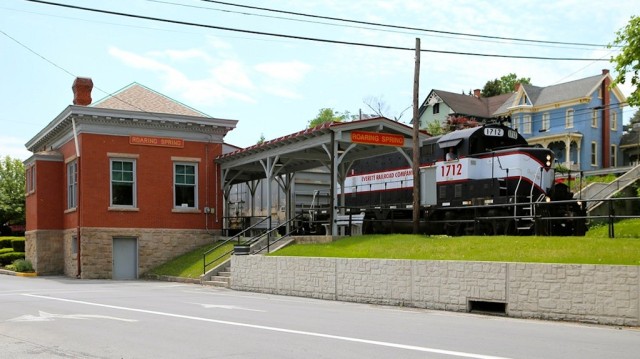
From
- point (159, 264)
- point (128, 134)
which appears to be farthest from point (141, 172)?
point (159, 264)

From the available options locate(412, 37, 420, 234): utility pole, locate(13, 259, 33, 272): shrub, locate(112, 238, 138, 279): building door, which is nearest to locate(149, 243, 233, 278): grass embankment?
locate(112, 238, 138, 279): building door

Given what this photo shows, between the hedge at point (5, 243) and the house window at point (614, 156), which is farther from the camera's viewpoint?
the house window at point (614, 156)

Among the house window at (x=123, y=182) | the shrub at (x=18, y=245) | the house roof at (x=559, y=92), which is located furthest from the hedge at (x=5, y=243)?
the house roof at (x=559, y=92)

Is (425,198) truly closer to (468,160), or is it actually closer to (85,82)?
(468,160)

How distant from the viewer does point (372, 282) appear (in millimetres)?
18344

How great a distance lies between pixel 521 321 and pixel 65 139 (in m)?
26.4

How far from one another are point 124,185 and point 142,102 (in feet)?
15.0

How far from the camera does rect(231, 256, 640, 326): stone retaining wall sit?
13.5 m

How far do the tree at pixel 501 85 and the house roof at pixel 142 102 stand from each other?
54937mm

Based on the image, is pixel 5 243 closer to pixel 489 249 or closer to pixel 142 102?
pixel 142 102

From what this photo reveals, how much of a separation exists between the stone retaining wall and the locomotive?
151 inches

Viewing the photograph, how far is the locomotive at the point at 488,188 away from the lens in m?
21.3

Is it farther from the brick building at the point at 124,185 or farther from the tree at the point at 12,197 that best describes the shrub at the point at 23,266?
the tree at the point at 12,197

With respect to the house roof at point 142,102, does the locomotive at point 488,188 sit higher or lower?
lower
